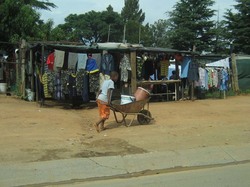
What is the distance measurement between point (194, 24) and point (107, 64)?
2579 centimetres

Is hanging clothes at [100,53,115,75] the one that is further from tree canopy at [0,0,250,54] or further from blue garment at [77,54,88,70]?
tree canopy at [0,0,250,54]

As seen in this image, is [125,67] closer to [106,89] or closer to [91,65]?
[91,65]

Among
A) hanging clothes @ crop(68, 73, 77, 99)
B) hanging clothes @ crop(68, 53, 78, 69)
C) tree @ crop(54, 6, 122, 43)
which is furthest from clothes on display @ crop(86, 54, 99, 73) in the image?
tree @ crop(54, 6, 122, 43)

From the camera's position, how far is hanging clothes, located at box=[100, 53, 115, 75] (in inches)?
621

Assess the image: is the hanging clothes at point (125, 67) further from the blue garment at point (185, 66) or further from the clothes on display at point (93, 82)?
the blue garment at point (185, 66)

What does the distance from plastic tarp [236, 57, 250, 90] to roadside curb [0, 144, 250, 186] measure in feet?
42.4

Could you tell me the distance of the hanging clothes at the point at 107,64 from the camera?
51.8 ft

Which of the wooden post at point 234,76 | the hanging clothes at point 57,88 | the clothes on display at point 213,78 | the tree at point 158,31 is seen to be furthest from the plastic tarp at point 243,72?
the tree at point 158,31

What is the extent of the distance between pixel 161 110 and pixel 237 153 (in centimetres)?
603

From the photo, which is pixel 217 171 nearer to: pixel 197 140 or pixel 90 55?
pixel 197 140

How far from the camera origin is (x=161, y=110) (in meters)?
14.8

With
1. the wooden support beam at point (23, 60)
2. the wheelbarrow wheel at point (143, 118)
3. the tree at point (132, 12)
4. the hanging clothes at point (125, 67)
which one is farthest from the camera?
the tree at point (132, 12)

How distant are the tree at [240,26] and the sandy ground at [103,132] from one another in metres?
20.8

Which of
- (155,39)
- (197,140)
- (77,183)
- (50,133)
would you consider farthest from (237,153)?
(155,39)
